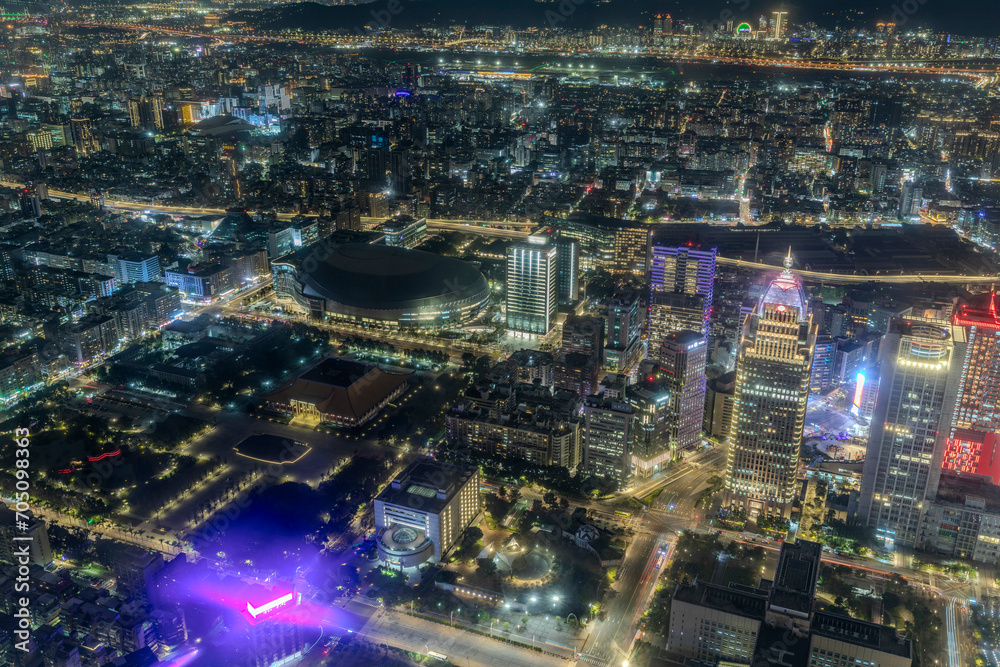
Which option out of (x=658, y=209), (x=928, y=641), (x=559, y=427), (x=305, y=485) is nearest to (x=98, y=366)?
(x=305, y=485)

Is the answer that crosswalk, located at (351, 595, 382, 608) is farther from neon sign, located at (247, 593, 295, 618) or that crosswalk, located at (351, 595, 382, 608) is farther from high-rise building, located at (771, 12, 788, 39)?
high-rise building, located at (771, 12, 788, 39)

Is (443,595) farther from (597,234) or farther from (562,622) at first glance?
(597,234)

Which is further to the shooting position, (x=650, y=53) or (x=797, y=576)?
(x=650, y=53)

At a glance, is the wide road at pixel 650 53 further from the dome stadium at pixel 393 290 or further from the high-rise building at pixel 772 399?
the high-rise building at pixel 772 399

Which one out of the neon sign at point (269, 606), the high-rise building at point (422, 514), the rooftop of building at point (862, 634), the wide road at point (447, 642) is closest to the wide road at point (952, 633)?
the rooftop of building at point (862, 634)

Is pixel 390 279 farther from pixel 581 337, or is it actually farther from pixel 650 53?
pixel 650 53

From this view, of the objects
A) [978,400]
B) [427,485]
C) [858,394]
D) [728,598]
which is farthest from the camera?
[858,394]

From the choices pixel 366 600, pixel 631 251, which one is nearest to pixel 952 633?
pixel 366 600
